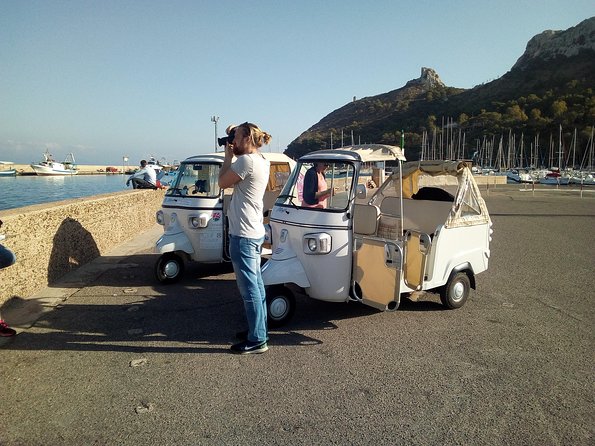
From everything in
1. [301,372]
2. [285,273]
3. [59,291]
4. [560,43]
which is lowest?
[301,372]

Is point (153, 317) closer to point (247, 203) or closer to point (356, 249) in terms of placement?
point (247, 203)

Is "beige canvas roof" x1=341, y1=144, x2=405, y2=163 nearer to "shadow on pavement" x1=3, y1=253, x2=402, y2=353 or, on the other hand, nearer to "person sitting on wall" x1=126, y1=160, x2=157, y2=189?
"shadow on pavement" x1=3, y1=253, x2=402, y2=353

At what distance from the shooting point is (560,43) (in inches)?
5581

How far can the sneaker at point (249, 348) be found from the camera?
4398mm

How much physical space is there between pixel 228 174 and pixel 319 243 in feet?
4.88

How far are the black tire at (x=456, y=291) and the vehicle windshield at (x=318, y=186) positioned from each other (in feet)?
6.49

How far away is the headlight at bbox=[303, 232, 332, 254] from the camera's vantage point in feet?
16.5

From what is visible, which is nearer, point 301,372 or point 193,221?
point 301,372

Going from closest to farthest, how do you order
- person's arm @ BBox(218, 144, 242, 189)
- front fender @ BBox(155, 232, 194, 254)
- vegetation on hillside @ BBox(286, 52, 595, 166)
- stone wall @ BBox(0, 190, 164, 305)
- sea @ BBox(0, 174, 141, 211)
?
person's arm @ BBox(218, 144, 242, 189) < stone wall @ BBox(0, 190, 164, 305) < front fender @ BBox(155, 232, 194, 254) < sea @ BBox(0, 174, 141, 211) < vegetation on hillside @ BBox(286, 52, 595, 166)

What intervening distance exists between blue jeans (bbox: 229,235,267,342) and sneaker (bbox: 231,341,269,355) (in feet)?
0.24

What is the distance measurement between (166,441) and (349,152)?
3.91 meters

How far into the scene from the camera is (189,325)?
17.2 ft

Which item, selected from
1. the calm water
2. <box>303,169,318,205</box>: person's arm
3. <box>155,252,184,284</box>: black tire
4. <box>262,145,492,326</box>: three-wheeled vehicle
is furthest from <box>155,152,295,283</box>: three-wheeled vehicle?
the calm water

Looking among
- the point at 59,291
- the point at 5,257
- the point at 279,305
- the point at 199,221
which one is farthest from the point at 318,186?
the point at 59,291
